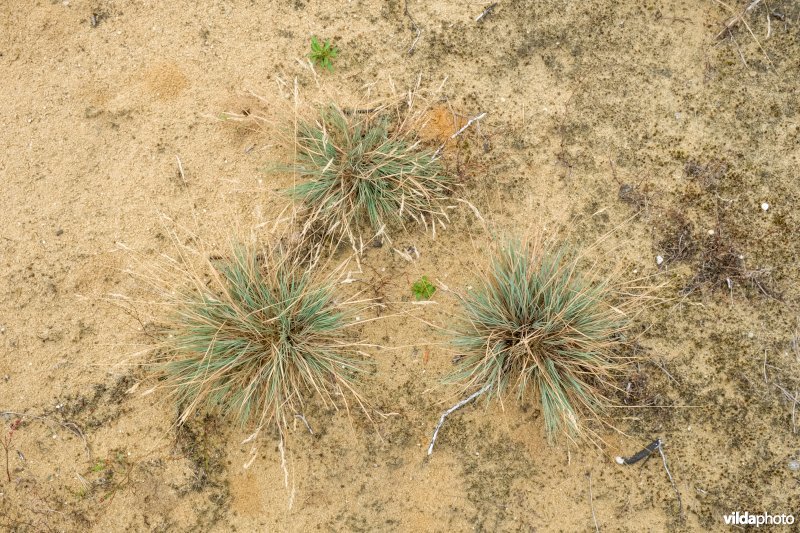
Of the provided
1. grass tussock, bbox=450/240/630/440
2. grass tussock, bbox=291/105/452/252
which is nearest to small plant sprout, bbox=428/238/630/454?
grass tussock, bbox=450/240/630/440

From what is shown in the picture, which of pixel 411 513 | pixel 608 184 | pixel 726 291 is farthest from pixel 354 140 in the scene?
pixel 726 291

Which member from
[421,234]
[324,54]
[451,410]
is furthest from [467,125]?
[451,410]

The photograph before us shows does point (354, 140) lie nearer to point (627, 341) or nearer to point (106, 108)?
point (106, 108)

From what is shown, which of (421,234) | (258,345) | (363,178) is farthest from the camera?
(421,234)

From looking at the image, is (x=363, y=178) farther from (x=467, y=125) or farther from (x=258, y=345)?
(x=258, y=345)

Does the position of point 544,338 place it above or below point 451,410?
above

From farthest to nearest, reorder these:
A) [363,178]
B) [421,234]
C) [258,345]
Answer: [421,234] < [363,178] < [258,345]

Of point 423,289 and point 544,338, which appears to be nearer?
point 544,338
